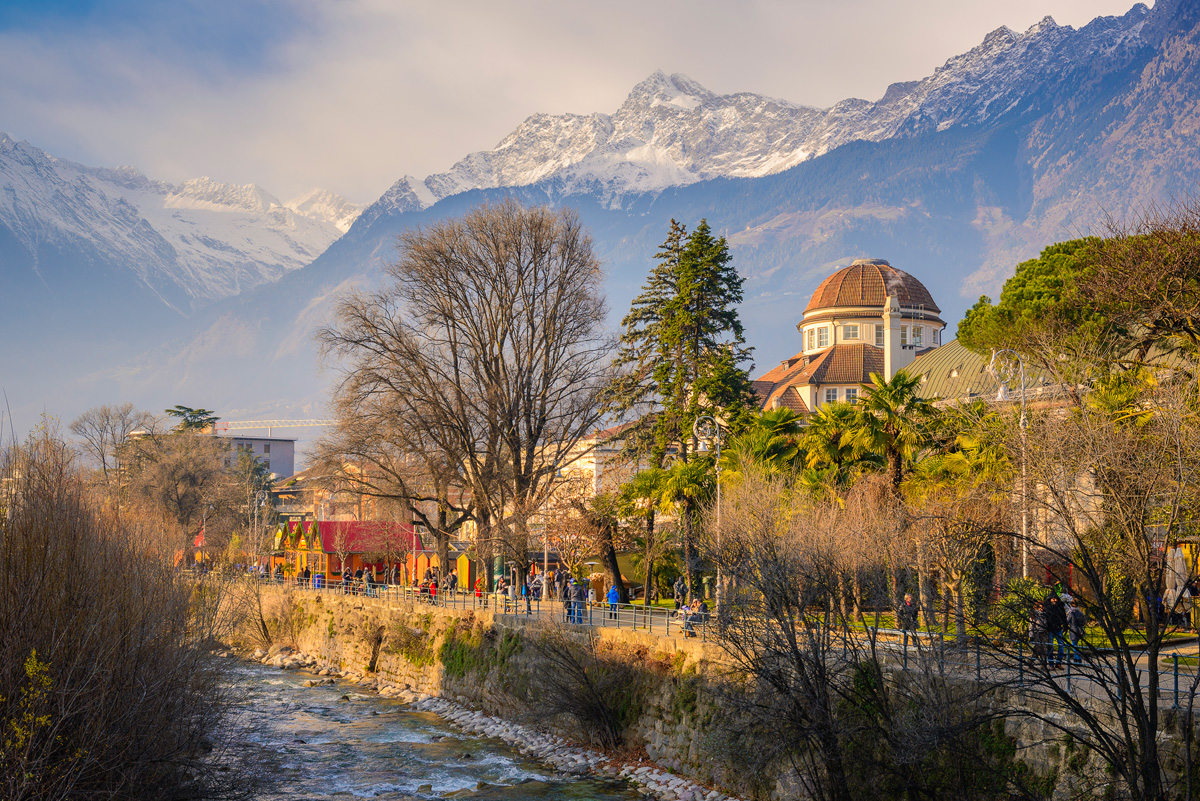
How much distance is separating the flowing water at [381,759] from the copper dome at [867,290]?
2067 inches

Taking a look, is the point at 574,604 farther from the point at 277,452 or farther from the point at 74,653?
the point at 277,452

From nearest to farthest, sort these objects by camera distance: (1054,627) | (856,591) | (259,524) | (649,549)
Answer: (1054,627) < (856,591) < (649,549) < (259,524)

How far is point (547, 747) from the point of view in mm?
28266

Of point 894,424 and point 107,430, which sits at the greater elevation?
point 107,430

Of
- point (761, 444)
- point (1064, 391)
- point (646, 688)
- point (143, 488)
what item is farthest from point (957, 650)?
point (143, 488)

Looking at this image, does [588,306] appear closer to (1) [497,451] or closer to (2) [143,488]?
(1) [497,451]

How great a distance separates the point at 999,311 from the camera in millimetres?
32406

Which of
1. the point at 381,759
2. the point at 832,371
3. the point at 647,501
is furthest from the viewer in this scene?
the point at 832,371

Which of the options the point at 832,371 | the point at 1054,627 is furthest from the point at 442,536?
the point at 832,371

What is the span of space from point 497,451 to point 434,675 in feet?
34.1

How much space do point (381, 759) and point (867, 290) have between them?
59731 mm

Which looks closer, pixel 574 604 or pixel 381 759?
pixel 381 759

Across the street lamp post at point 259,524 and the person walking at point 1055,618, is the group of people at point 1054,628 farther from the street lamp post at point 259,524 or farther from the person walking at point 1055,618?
the street lamp post at point 259,524

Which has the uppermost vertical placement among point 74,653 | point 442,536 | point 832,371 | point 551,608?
point 832,371
